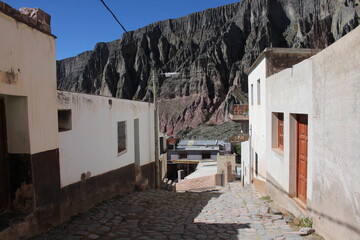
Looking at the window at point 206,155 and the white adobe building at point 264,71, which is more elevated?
the white adobe building at point 264,71

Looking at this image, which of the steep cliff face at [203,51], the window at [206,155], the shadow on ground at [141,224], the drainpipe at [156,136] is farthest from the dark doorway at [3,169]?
the steep cliff face at [203,51]

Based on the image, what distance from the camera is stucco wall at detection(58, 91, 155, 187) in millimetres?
6242

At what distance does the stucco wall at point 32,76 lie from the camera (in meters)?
3.94

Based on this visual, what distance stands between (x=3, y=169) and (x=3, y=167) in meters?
0.03

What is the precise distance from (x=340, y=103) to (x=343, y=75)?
0.35m

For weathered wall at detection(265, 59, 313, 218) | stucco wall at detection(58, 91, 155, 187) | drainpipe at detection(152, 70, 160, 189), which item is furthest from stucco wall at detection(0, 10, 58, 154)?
drainpipe at detection(152, 70, 160, 189)

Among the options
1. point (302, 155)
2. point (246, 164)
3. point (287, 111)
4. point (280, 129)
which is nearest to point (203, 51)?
point (246, 164)

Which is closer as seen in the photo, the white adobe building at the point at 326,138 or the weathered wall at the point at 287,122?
the white adobe building at the point at 326,138

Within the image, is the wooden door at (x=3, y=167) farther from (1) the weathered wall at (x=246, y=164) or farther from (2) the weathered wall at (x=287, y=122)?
(1) the weathered wall at (x=246, y=164)

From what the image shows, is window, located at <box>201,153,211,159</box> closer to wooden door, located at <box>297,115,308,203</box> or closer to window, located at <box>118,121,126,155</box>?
window, located at <box>118,121,126,155</box>

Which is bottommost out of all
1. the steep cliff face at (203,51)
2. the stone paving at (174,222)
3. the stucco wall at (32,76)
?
the stone paving at (174,222)

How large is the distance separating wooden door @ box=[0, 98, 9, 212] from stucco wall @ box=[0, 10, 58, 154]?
9 centimetres

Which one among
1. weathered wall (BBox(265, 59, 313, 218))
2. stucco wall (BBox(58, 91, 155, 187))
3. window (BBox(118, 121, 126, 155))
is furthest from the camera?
window (BBox(118, 121, 126, 155))

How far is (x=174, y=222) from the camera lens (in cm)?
617
